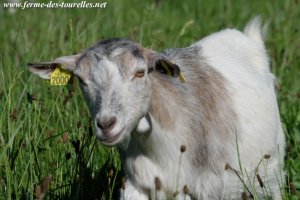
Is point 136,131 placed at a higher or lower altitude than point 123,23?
lower

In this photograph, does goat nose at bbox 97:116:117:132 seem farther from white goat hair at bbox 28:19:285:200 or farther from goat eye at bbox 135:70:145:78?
goat eye at bbox 135:70:145:78

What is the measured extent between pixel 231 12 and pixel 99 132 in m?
5.37

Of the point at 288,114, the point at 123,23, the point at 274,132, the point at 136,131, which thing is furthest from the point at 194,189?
the point at 123,23

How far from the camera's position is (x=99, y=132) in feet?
13.0

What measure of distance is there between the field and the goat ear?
0.52 ft

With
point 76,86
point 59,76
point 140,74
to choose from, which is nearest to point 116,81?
point 140,74

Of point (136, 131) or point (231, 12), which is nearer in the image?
point (136, 131)

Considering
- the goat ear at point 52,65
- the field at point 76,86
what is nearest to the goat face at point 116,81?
the goat ear at point 52,65

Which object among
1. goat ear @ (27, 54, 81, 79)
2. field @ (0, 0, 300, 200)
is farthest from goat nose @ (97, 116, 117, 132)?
goat ear @ (27, 54, 81, 79)

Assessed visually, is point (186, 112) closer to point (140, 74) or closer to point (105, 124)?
point (140, 74)

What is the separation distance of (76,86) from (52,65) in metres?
1.32

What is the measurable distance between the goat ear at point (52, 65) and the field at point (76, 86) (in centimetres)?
16

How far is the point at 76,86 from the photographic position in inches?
231

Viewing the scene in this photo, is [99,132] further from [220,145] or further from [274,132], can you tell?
[274,132]
